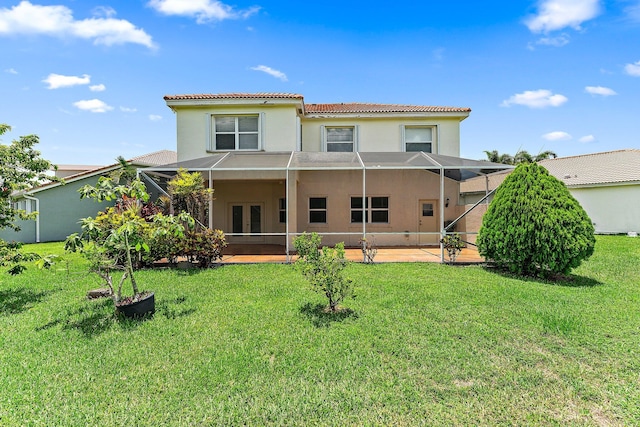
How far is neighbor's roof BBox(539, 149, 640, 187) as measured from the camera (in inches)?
723

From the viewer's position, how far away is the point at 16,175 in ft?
21.4

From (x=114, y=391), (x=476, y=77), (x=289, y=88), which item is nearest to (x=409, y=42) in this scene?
(x=476, y=77)

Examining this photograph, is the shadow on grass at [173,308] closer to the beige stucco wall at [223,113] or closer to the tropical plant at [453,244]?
the tropical plant at [453,244]

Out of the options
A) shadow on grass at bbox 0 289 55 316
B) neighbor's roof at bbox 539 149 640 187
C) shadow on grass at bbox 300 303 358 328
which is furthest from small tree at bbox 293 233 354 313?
neighbor's roof at bbox 539 149 640 187

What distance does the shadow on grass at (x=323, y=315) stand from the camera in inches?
204

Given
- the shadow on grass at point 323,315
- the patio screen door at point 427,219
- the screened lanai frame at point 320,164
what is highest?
the screened lanai frame at point 320,164

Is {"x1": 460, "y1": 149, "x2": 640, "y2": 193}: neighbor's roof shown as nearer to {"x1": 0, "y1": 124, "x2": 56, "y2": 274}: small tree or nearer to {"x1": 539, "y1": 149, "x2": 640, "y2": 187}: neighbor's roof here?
{"x1": 539, "y1": 149, "x2": 640, "y2": 187}: neighbor's roof

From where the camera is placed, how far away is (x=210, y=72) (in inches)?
522

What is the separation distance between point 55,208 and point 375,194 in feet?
64.2

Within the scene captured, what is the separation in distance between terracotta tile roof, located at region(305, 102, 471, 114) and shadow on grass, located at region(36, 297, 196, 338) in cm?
1140

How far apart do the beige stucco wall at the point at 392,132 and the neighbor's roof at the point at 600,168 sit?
39.0 ft

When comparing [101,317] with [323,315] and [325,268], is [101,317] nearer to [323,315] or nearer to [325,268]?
[323,315]

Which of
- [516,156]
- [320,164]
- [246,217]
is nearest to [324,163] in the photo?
[320,164]

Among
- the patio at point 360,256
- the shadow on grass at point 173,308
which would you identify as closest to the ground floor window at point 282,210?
Result: the patio at point 360,256
